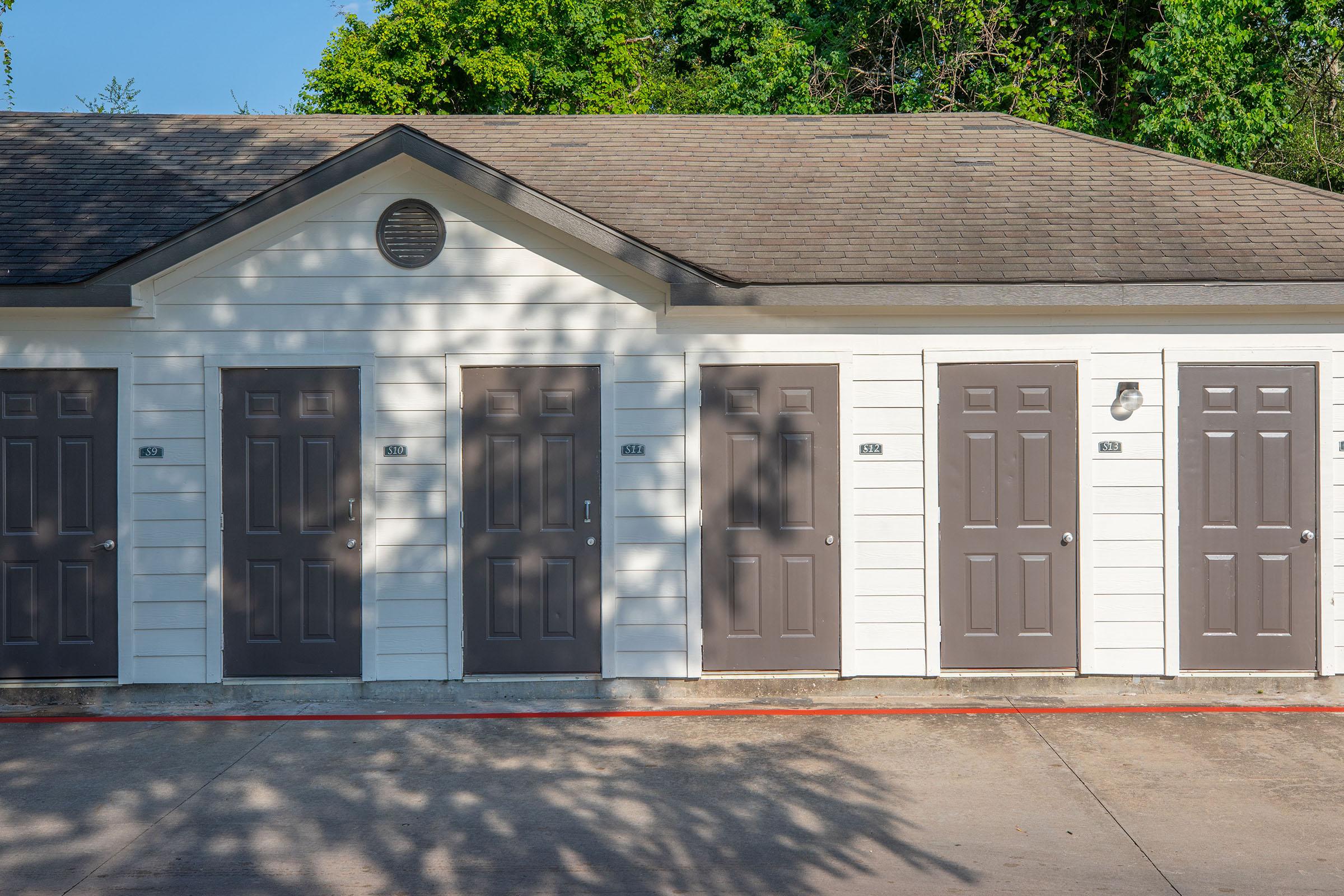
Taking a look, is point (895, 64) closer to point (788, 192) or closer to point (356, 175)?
point (788, 192)

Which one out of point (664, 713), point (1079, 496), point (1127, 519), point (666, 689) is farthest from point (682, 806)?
point (1127, 519)

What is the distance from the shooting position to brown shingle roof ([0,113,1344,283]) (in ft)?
25.5

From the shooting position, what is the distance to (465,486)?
7754 mm

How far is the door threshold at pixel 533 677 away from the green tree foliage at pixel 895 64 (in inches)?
518

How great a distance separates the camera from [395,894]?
470cm

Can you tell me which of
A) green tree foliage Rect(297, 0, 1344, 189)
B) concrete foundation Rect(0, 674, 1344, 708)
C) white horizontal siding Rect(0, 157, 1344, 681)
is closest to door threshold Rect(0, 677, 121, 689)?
concrete foundation Rect(0, 674, 1344, 708)

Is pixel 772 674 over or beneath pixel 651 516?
beneath

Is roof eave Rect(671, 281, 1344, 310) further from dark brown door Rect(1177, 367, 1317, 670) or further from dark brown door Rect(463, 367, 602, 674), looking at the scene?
dark brown door Rect(463, 367, 602, 674)

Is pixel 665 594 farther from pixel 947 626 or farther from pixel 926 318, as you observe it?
pixel 926 318

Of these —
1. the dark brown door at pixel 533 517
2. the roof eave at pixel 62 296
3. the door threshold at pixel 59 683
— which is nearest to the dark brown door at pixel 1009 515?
the dark brown door at pixel 533 517

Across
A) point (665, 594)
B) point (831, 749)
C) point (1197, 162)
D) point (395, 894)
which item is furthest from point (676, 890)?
point (1197, 162)

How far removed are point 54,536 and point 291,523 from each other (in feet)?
5.33

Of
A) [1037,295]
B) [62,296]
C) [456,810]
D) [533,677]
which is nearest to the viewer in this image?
[456,810]

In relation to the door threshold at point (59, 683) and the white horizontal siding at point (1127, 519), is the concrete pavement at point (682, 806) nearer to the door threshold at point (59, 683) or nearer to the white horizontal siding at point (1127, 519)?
the door threshold at point (59, 683)
